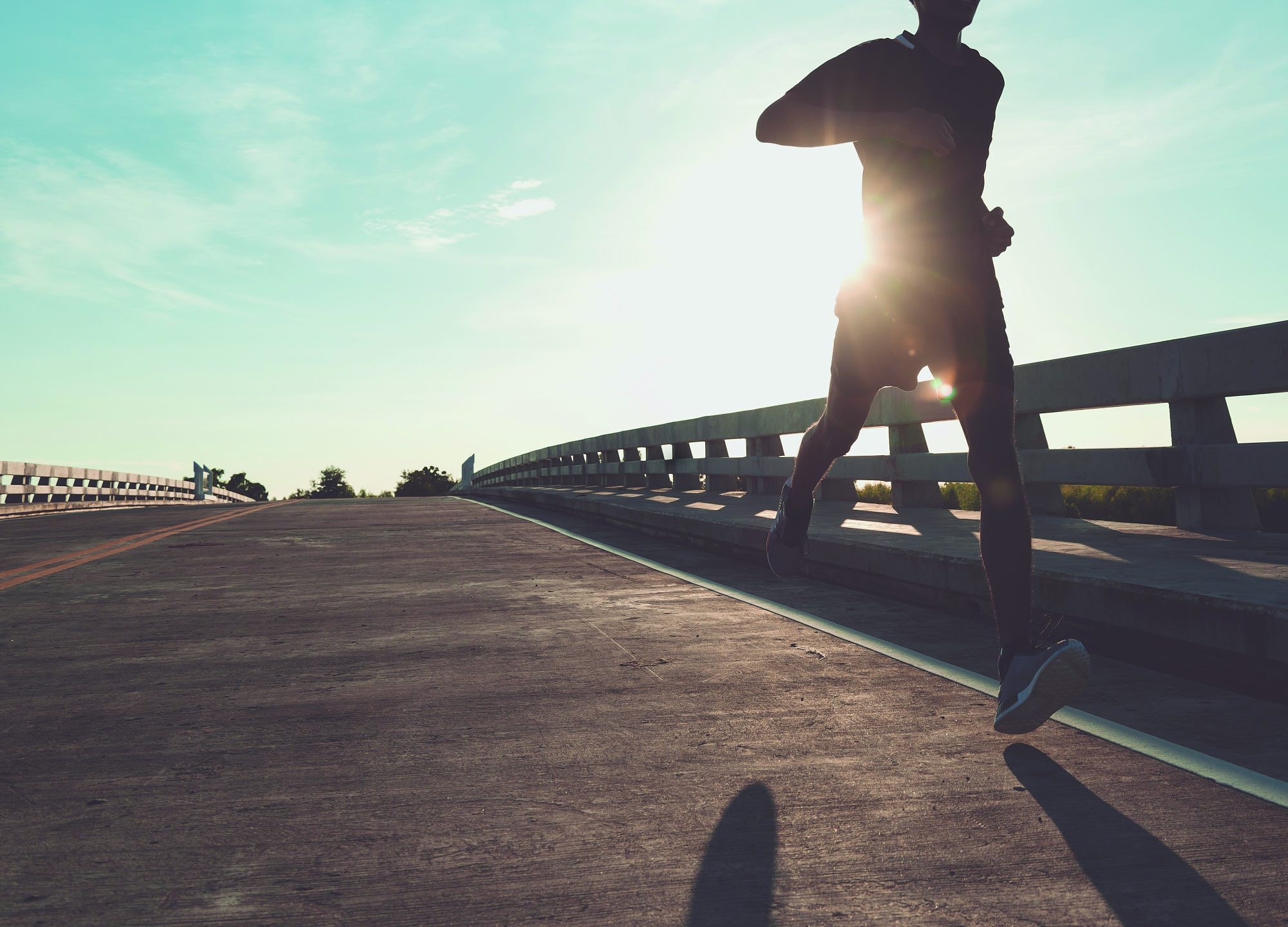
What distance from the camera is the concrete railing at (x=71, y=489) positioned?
22234 millimetres

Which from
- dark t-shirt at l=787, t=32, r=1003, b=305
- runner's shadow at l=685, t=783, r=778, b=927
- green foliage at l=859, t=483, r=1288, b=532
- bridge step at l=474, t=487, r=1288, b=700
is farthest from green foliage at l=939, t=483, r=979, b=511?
runner's shadow at l=685, t=783, r=778, b=927

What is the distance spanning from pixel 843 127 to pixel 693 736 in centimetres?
219

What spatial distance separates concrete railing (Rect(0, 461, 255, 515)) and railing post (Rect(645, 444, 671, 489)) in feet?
41.2

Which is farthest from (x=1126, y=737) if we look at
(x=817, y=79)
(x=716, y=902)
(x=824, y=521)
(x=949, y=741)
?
(x=824, y=521)

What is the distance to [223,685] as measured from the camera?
4.32 meters

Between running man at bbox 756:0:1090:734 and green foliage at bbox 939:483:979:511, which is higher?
running man at bbox 756:0:1090:734

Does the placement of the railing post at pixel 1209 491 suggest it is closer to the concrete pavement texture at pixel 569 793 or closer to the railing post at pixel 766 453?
the concrete pavement texture at pixel 569 793

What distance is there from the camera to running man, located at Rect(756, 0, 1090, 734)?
369cm

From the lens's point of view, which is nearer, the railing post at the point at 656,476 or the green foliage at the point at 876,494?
the green foliage at the point at 876,494

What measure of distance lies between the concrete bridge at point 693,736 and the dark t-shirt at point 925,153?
160cm

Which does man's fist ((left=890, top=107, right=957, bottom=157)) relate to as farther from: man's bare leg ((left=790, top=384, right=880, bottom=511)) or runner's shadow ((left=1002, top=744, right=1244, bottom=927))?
runner's shadow ((left=1002, top=744, right=1244, bottom=927))

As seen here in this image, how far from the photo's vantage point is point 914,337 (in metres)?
4.00

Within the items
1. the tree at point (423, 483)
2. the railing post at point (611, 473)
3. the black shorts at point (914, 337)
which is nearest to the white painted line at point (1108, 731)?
the black shorts at point (914, 337)

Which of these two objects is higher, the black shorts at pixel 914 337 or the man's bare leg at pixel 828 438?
the black shorts at pixel 914 337
